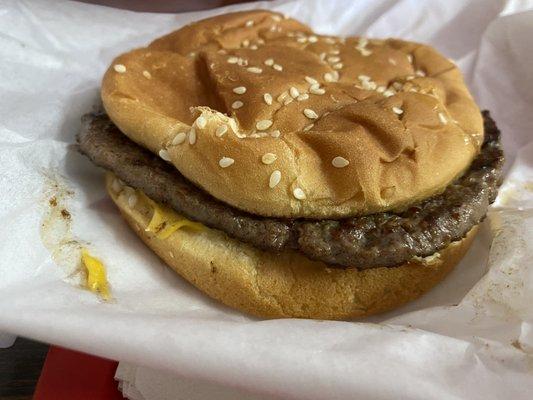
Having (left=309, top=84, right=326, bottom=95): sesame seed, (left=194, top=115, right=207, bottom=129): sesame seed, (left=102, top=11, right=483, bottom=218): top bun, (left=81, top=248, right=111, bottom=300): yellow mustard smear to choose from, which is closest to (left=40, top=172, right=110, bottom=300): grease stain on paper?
(left=81, top=248, right=111, bottom=300): yellow mustard smear

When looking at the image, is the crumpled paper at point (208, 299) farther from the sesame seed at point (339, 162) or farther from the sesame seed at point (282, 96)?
the sesame seed at point (282, 96)

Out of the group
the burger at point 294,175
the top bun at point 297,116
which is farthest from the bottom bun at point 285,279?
the top bun at point 297,116

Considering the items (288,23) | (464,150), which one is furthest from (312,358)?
(288,23)

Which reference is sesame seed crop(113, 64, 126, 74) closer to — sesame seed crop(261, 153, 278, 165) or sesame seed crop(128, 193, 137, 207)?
sesame seed crop(128, 193, 137, 207)

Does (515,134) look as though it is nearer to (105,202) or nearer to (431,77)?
(431,77)

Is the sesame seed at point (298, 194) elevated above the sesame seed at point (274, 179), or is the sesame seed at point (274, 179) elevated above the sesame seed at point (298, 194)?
the sesame seed at point (274, 179)
